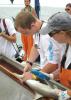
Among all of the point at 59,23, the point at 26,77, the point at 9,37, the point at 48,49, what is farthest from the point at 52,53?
the point at 9,37

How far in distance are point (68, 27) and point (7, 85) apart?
41.2 inches

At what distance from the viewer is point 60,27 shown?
2076 mm

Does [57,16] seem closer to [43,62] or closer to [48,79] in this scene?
[48,79]

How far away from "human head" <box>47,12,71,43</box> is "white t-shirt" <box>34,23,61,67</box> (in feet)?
1.04

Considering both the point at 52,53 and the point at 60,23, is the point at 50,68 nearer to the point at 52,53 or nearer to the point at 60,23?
the point at 52,53

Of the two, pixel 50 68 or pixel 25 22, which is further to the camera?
pixel 50 68

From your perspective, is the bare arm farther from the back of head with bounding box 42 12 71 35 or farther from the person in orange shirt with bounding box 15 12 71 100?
the back of head with bounding box 42 12 71 35

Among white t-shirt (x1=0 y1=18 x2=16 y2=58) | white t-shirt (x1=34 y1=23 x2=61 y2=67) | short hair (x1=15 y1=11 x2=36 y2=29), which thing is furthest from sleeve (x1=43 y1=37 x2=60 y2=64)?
white t-shirt (x1=0 y1=18 x2=16 y2=58)

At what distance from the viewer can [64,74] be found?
2.20 m

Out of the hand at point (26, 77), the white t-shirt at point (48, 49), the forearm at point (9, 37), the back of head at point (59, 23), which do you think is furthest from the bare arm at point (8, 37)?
the back of head at point (59, 23)

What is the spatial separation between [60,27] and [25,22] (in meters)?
0.43

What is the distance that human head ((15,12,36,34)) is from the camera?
2.42m

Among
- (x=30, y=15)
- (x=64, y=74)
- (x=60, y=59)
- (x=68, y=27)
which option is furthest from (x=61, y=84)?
(x=30, y=15)

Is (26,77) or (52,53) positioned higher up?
(52,53)
